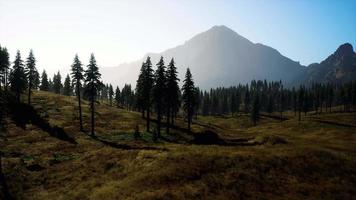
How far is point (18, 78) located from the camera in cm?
7656

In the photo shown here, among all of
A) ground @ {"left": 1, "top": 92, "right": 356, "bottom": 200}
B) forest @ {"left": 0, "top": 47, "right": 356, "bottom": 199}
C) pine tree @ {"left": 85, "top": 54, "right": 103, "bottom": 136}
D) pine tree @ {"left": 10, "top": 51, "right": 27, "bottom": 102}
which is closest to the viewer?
ground @ {"left": 1, "top": 92, "right": 356, "bottom": 200}

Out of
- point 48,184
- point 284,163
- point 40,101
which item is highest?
point 40,101

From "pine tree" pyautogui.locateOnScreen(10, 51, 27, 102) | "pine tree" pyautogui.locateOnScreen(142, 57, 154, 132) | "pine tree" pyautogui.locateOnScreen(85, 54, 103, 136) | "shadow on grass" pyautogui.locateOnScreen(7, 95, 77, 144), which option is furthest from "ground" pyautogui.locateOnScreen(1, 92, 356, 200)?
"pine tree" pyautogui.locateOnScreen(10, 51, 27, 102)

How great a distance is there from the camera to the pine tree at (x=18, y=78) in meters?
76.2

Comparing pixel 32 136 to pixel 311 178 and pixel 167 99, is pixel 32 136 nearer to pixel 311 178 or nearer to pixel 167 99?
pixel 167 99

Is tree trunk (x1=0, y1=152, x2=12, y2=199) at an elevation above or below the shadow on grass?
below

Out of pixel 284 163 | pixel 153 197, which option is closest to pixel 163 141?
pixel 284 163

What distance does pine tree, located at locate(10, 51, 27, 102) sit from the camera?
76.2 meters

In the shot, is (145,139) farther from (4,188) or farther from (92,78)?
(4,188)

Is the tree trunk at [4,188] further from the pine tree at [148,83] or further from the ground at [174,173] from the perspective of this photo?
the pine tree at [148,83]

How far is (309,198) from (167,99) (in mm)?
40505

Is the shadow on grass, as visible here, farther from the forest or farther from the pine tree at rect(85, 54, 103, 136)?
the pine tree at rect(85, 54, 103, 136)

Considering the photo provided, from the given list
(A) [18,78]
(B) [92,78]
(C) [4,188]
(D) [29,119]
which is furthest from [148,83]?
(C) [4,188]

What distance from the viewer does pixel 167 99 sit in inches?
2589
